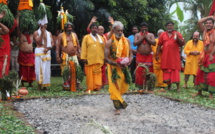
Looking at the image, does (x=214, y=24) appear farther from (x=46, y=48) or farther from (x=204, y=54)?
(x=46, y=48)

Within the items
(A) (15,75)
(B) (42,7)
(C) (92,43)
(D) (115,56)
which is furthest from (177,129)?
(B) (42,7)

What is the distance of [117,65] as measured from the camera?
234 inches

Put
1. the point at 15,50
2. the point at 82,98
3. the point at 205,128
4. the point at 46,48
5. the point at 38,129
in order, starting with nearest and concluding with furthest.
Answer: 1. the point at 38,129
2. the point at 205,128
3. the point at 82,98
4. the point at 46,48
5. the point at 15,50

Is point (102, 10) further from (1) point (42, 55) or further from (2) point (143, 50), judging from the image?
(1) point (42, 55)

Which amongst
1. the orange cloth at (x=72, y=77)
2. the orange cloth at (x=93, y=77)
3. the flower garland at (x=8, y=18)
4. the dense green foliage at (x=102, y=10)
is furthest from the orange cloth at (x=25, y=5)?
the dense green foliage at (x=102, y=10)

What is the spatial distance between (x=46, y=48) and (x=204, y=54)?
4.56 meters

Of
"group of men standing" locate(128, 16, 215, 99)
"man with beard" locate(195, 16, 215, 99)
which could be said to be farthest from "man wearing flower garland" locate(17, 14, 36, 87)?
"man with beard" locate(195, 16, 215, 99)

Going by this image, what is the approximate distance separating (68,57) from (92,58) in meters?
0.74

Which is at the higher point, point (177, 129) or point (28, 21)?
point (28, 21)

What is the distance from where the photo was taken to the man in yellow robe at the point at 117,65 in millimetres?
5953

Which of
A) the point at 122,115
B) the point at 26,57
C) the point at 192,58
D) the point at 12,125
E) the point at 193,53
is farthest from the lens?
the point at 192,58

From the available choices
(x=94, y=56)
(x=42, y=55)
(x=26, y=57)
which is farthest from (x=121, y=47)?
(x=26, y=57)

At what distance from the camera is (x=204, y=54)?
8.08m

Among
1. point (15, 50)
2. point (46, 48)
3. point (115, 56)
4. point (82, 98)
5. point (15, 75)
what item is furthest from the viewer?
point (15, 50)
